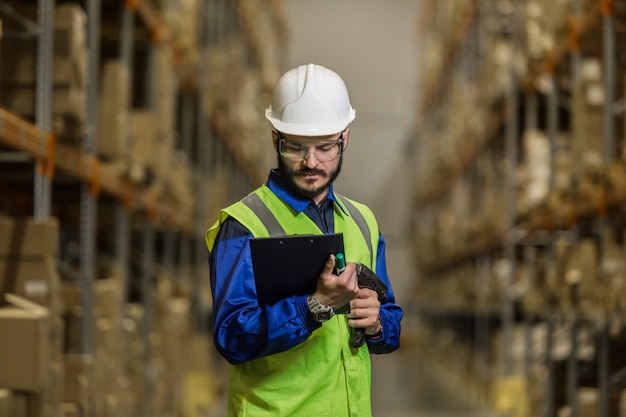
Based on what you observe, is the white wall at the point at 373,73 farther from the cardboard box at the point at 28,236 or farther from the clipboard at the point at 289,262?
the clipboard at the point at 289,262

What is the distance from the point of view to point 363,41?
26500 millimetres

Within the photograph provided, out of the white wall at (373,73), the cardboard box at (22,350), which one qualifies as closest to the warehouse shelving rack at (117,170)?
the cardboard box at (22,350)

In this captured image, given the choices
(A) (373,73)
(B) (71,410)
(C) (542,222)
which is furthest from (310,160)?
(A) (373,73)

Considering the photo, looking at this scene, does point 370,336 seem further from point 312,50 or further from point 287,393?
point 312,50

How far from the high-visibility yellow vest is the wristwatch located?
0.55 feet

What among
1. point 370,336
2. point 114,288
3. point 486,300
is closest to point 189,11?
point 114,288

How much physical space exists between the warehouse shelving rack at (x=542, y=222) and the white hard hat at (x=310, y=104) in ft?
14.4

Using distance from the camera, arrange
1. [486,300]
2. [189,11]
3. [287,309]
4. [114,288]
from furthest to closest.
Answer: [486,300] → [189,11] → [114,288] → [287,309]

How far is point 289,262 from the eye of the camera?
9.80 feet

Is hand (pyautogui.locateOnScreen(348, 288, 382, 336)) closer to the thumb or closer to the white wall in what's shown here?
the thumb

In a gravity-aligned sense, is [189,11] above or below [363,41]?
below

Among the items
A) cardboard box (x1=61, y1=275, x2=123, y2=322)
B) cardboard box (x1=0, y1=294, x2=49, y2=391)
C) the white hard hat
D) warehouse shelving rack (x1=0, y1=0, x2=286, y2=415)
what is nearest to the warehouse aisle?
warehouse shelving rack (x1=0, y1=0, x2=286, y2=415)

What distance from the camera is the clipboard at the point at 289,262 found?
9.68 ft

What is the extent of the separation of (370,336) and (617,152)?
16.7 ft
